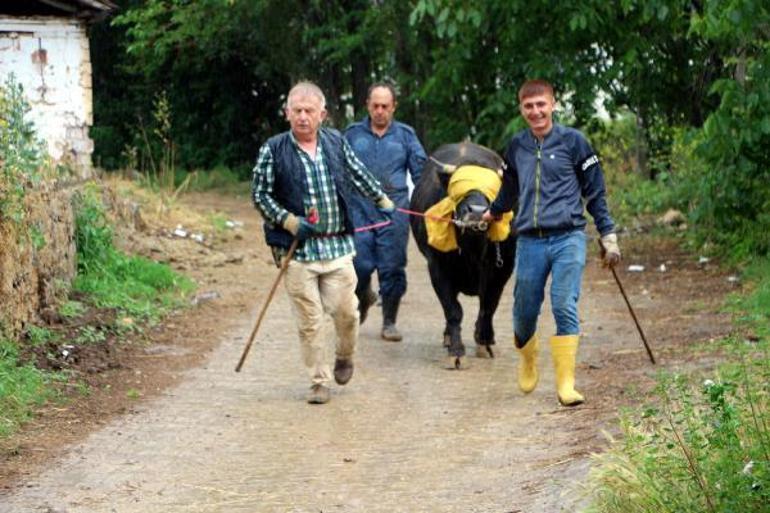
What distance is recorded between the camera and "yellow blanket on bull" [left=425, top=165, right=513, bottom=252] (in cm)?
1041

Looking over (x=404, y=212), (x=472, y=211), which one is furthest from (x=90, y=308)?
(x=472, y=211)

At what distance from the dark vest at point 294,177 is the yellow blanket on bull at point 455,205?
1.16m

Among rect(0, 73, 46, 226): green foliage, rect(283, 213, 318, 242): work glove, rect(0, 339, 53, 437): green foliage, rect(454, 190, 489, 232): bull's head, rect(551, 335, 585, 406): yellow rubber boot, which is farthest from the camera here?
rect(0, 73, 46, 226): green foliage

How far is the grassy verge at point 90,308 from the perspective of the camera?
367 inches

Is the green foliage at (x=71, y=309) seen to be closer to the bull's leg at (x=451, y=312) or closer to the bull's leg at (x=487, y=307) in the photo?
the bull's leg at (x=451, y=312)

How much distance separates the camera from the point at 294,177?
30.6 feet

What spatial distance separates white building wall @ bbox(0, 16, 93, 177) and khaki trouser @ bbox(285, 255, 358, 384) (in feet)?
32.7

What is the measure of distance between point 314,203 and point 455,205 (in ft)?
4.83

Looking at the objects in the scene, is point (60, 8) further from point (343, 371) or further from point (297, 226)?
point (297, 226)

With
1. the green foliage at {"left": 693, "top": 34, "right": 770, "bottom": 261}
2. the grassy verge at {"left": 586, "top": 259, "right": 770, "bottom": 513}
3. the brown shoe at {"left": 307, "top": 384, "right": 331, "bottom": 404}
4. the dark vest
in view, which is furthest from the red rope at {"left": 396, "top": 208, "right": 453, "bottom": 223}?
the grassy verge at {"left": 586, "top": 259, "right": 770, "bottom": 513}

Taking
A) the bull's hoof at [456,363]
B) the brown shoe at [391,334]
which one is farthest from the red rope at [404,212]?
the bull's hoof at [456,363]

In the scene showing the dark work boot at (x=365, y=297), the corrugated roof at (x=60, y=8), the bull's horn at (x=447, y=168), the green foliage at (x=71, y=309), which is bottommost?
the green foliage at (x=71, y=309)

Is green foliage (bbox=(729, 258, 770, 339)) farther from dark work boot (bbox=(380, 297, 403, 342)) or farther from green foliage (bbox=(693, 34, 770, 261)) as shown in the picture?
dark work boot (bbox=(380, 297, 403, 342))

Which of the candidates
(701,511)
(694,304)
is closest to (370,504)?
(701,511)
